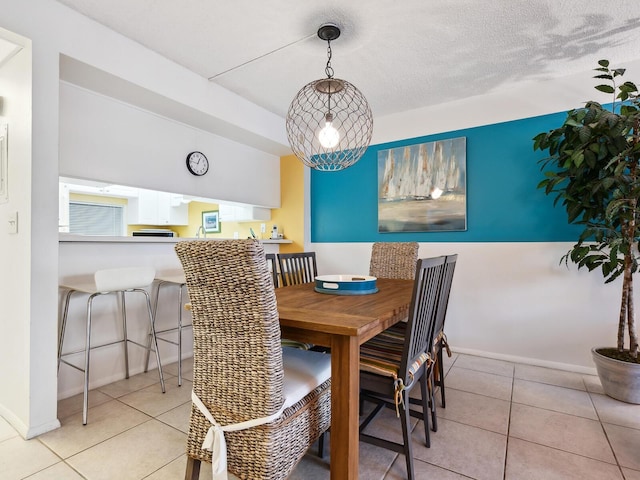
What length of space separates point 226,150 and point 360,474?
3.01 meters

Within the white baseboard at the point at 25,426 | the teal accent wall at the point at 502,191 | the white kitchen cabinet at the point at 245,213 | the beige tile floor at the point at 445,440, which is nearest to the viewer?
the beige tile floor at the point at 445,440

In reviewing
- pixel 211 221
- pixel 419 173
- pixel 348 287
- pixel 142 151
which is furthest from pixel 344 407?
pixel 211 221

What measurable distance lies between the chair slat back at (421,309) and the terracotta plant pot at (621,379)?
1.48 metres

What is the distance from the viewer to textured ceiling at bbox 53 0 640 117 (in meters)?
1.94

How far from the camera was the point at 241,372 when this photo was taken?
1.16 meters

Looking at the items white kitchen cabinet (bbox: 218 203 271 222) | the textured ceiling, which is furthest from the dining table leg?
white kitchen cabinet (bbox: 218 203 271 222)

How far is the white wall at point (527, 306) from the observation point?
8.65 ft

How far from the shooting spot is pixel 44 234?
1810 millimetres

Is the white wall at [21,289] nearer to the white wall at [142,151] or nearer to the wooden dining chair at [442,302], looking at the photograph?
the white wall at [142,151]

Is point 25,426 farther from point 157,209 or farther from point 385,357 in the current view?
point 157,209

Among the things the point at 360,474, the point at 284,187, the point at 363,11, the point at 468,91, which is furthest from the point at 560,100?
the point at 360,474

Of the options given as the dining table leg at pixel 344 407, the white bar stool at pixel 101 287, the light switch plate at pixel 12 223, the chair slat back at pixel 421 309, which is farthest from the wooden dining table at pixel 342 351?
the light switch plate at pixel 12 223

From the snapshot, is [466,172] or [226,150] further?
[226,150]

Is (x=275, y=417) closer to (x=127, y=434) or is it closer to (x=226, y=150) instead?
(x=127, y=434)
